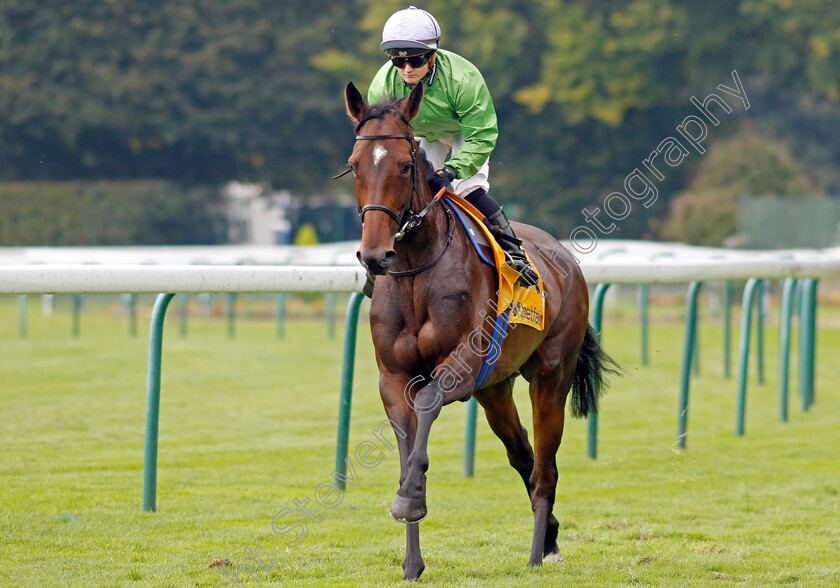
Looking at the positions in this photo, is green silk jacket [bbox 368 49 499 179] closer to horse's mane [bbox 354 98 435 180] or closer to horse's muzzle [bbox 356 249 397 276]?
horse's mane [bbox 354 98 435 180]

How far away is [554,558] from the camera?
4.77 meters

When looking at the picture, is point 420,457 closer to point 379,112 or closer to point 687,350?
point 379,112

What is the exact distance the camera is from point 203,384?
10.2m

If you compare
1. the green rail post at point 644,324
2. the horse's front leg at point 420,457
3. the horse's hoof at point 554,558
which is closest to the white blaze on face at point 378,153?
the horse's front leg at point 420,457

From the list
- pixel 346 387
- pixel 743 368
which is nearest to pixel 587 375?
pixel 346 387

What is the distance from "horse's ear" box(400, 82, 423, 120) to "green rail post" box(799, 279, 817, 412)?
5929 millimetres

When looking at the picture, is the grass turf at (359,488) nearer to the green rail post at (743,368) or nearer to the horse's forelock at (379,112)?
the green rail post at (743,368)

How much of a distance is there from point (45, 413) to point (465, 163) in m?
4.95

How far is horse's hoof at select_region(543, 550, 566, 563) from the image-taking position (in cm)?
475

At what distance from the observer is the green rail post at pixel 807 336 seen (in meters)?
9.28

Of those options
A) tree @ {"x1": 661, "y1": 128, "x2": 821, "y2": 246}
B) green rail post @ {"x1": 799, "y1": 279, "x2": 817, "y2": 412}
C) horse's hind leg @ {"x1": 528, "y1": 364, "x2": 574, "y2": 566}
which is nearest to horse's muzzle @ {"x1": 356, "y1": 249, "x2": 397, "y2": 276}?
horse's hind leg @ {"x1": 528, "y1": 364, "x2": 574, "y2": 566}

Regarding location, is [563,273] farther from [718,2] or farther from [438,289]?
[718,2]

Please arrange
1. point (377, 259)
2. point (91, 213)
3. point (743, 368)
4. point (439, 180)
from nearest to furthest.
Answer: point (377, 259) < point (439, 180) < point (743, 368) < point (91, 213)

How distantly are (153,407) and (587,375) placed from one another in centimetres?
198
